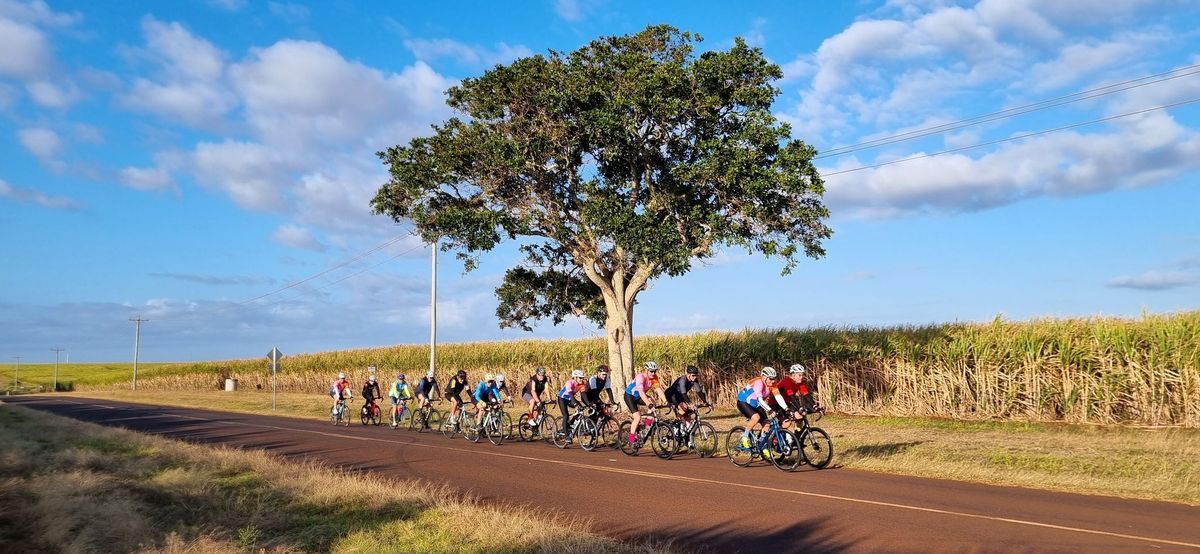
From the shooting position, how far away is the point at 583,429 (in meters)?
21.1

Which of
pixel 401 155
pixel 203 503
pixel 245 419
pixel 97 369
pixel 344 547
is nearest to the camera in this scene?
pixel 344 547

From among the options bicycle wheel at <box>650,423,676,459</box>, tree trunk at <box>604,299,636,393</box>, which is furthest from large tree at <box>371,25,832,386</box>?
bicycle wheel at <box>650,423,676,459</box>

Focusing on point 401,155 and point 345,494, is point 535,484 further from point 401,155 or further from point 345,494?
point 401,155

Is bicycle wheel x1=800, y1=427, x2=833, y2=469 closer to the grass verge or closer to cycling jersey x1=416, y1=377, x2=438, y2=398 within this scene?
the grass verge

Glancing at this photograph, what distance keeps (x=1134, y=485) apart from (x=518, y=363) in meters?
33.9

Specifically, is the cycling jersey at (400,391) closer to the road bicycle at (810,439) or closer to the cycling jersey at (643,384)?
the cycling jersey at (643,384)

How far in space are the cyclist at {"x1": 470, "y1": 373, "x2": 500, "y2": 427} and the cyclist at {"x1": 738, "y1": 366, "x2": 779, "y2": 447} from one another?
8916mm

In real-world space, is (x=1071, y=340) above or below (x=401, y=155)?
below

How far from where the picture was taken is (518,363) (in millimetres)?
45281

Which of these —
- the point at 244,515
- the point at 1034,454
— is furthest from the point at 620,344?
the point at 244,515

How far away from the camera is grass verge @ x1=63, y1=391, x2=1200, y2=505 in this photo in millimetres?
14109

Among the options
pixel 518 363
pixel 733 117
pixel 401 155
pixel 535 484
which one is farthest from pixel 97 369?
pixel 535 484

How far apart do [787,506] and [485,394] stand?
44.4ft

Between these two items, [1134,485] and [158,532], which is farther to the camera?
[1134,485]
